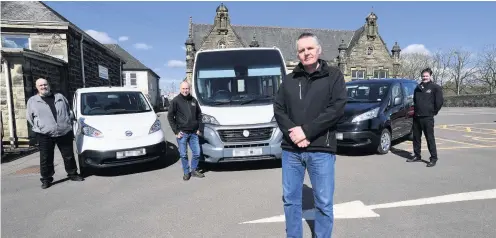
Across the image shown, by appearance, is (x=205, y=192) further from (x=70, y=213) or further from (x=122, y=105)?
(x=122, y=105)

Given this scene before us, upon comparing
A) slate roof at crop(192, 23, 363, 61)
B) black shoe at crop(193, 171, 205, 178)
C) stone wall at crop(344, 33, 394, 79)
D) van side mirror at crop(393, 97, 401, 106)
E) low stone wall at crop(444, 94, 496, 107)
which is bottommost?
black shoe at crop(193, 171, 205, 178)

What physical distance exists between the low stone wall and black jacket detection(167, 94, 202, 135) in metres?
38.2

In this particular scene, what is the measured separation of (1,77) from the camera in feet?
32.2

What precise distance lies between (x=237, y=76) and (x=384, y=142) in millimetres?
4075

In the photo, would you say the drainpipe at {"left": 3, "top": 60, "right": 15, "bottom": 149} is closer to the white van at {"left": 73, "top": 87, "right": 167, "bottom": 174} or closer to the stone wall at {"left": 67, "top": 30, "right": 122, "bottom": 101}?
the stone wall at {"left": 67, "top": 30, "right": 122, "bottom": 101}

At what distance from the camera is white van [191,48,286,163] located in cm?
Result: 562

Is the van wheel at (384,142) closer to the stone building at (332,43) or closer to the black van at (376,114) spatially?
the black van at (376,114)

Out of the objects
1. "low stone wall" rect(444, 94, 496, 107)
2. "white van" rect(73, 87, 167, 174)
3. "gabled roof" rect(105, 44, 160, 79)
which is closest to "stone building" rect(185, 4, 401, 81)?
"low stone wall" rect(444, 94, 496, 107)

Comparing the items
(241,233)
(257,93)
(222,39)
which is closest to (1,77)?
(257,93)

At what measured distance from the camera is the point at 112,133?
234 inches

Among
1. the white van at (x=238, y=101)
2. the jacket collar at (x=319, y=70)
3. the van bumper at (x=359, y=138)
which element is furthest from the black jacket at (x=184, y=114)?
the van bumper at (x=359, y=138)

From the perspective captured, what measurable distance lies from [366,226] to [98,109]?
5954mm

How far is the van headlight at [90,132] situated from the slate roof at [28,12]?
9.67 meters

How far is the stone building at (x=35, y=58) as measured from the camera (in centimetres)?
975
